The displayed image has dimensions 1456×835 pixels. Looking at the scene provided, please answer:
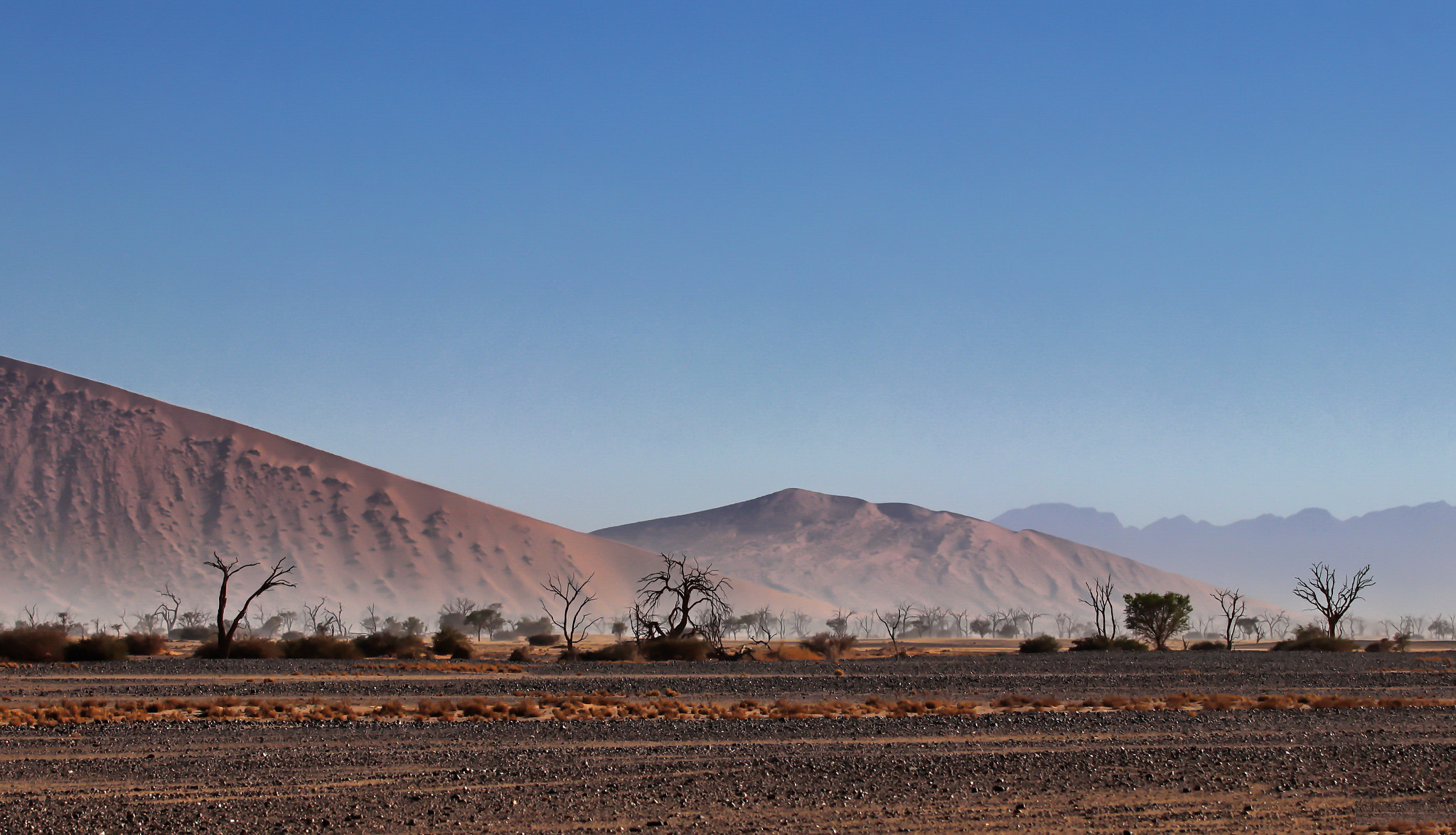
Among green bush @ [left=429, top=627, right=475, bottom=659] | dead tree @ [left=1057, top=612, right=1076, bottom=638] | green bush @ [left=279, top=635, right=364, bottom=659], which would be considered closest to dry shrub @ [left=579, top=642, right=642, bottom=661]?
green bush @ [left=429, top=627, right=475, bottom=659]

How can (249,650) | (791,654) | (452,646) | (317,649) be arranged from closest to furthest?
(249,650) → (317,649) → (791,654) → (452,646)

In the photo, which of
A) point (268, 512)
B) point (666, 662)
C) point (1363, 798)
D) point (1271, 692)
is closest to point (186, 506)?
point (268, 512)

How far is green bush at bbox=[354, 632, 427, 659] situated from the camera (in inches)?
2180

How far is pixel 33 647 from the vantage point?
45.4 meters

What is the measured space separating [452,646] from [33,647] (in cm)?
1718

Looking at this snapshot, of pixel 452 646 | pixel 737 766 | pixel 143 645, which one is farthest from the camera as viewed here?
pixel 452 646

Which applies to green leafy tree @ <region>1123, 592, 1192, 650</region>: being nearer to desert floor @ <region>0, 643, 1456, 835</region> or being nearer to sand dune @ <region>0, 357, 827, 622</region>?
Result: desert floor @ <region>0, 643, 1456, 835</region>

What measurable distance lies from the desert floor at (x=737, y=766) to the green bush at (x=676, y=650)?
67.7ft

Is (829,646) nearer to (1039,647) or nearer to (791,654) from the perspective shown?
(791,654)

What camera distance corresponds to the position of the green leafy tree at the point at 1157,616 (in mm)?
71500


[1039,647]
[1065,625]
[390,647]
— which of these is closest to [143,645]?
[390,647]

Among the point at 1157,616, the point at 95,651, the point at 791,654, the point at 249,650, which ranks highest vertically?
the point at 1157,616

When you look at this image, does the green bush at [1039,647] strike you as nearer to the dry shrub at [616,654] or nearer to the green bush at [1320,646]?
the green bush at [1320,646]

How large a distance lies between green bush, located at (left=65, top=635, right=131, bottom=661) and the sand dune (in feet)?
283
